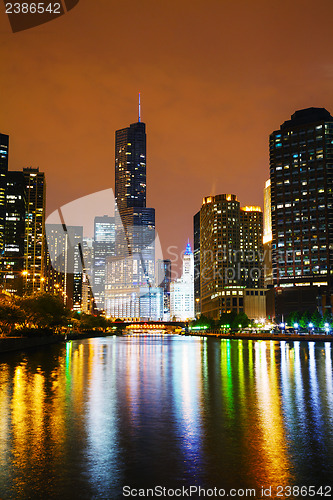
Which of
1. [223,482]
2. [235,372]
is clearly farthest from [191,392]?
[223,482]

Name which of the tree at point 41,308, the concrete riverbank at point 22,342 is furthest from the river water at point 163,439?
the tree at point 41,308

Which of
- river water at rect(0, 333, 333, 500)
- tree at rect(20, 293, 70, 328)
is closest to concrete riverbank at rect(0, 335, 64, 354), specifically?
tree at rect(20, 293, 70, 328)

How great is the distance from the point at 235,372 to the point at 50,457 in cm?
2260

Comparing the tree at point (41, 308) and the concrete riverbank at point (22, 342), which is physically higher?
the tree at point (41, 308)

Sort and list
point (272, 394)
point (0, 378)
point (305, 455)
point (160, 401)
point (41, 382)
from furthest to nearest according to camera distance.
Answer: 1. point (0, 378)
2. point (41, 382)
3. point (272, 394)
4. point (160, 401)
5. point (305, 455)

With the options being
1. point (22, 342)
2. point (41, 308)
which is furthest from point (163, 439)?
point (41, 308)

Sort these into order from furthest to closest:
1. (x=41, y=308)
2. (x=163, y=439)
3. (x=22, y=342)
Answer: (x=41, y=308), (x=22, y=342), (x=163, y=439)

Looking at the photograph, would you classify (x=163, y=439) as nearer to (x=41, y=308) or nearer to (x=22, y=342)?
(x=22, y=342)

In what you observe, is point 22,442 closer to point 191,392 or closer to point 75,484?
point 75,484

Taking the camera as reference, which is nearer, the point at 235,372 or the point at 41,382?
the point at 41,382

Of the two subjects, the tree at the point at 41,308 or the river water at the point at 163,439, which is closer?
the river water at the point at 163,439

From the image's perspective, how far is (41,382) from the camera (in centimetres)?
2622

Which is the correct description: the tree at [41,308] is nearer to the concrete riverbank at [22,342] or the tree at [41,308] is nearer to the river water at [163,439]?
the concrete riverbank at [22,342]

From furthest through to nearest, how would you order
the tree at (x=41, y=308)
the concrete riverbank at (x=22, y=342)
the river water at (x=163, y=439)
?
the tree at (x=41, y=308)
the concrete riverbank at (x=22, y=342)
the river water at (x=163, y=439)
